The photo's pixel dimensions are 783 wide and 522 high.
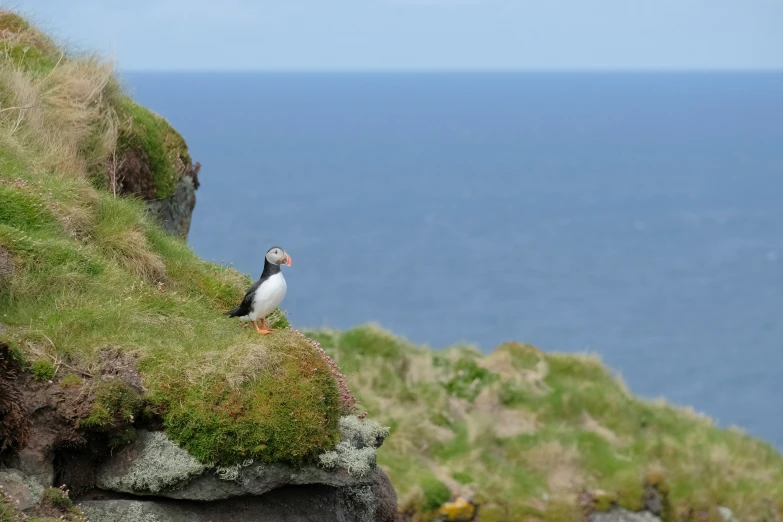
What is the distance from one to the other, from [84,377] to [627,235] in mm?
164944

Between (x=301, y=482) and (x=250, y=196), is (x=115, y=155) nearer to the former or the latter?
(x=301, y=482)

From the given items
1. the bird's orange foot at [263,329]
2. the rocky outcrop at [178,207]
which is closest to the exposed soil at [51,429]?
the bird's orange foot at [263,329]

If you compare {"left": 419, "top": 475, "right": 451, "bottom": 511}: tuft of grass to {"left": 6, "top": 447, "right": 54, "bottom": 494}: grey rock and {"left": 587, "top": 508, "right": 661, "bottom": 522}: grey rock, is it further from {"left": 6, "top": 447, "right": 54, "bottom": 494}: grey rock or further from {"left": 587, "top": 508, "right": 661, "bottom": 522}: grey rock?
{"left": 6, "top": 447, "right": 54, "bottom": 494}: grey rock

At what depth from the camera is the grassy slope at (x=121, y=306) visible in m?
9.63

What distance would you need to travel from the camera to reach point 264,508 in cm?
1002

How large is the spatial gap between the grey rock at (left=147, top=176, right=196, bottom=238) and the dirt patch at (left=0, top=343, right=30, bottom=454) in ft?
27.5

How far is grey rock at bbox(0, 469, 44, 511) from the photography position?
8.14 metres

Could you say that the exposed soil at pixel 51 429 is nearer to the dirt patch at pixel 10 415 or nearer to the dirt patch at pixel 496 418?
the dirt patch at pixel 10 415

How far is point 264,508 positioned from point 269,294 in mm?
2439

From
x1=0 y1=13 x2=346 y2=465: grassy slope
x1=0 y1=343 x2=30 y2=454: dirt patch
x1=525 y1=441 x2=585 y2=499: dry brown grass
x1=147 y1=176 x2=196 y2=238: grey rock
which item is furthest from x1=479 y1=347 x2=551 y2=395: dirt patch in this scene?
x1=0 y1=343 x2=30 y2=454: dirt patch

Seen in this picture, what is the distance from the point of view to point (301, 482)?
9930 millimetres

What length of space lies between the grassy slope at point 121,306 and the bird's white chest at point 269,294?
0.42 metres

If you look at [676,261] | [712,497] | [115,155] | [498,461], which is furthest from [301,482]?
[676,261]

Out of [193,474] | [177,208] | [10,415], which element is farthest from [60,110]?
[193,474]
